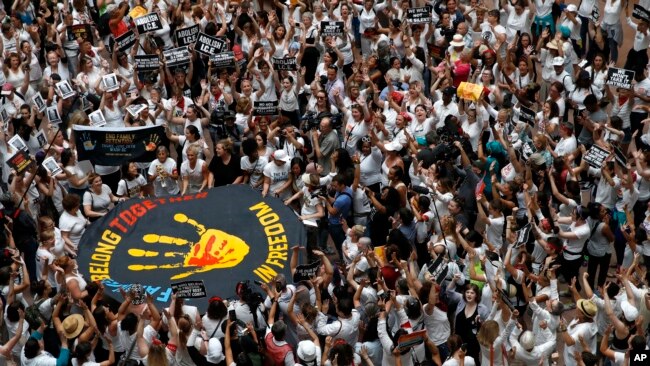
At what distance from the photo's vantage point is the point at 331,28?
19500mm

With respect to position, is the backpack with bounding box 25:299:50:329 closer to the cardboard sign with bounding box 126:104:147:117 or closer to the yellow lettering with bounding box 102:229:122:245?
the yellow lettering with bounding box 102:229:122:245

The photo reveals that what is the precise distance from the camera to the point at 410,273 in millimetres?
13945

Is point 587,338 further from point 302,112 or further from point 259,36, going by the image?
point 259,36

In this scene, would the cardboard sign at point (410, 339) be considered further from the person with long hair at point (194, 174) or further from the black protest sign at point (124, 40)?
the black protest sign at point (124, 40)

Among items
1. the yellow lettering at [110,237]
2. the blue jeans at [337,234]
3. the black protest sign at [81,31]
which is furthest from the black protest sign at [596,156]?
the black protest sign at [81,31]

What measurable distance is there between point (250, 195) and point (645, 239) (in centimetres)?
501

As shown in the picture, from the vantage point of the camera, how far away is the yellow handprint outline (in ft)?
50.6

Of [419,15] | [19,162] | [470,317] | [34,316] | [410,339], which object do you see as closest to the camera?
[410,339]

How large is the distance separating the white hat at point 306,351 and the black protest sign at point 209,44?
741cm

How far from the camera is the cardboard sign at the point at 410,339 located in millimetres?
12484

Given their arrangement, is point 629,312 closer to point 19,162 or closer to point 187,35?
point 19,162

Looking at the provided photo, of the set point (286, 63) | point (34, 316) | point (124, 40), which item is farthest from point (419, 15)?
point (34, 316)

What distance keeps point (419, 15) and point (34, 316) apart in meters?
8.61

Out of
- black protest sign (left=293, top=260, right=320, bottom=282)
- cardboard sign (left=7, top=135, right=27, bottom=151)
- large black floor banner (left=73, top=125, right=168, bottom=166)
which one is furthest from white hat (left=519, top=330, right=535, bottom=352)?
cardboard sign (left=7, top=135, right=27, bottom=151)
